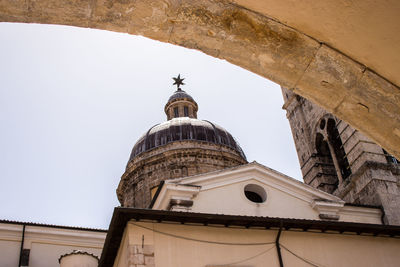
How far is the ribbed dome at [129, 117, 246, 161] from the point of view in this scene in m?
25.3

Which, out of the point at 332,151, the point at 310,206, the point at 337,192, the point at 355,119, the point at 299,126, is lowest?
the point at 355,119

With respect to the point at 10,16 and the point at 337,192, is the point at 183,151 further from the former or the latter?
the point at 10,16

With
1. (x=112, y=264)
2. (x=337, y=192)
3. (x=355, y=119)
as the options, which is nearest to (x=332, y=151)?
(x=337, y=192)

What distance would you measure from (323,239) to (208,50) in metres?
10.9

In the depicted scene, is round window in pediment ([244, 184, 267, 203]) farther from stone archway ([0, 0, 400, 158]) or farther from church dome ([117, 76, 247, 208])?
stone archway ([0, 0, 400, 158])

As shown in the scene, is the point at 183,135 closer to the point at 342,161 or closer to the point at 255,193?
the point at 342,161

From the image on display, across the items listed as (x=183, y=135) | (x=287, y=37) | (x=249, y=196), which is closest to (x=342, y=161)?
(x=249, y=196)

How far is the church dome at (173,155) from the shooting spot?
23469mm

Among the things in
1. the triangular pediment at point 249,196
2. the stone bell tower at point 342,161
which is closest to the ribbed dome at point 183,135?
the stone bell tower at point 342,161

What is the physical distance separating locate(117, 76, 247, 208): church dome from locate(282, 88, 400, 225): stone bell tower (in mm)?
4314

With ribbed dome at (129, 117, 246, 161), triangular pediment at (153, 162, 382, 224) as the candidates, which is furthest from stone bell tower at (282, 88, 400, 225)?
ribbed dome at (129, 117, 246, 161)

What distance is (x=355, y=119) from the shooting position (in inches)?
111

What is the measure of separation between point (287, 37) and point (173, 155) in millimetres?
21503

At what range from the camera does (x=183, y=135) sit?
2538cm
